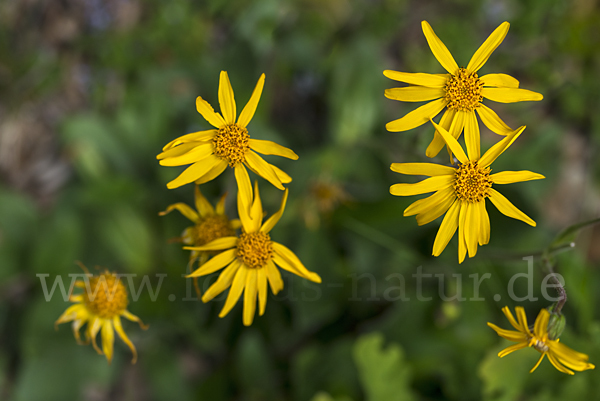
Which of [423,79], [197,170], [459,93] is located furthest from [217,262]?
[459,93]

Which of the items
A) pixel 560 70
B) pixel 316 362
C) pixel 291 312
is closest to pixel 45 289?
pixel 291 312

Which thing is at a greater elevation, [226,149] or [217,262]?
[226,149]

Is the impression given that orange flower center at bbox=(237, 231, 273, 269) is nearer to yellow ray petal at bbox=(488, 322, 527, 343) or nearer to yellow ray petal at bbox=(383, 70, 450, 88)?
yellow ray petal at bbox=(383, 70, 450, 88)

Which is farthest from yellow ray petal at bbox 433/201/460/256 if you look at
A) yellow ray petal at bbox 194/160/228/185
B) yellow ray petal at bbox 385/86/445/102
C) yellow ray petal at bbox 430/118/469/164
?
yellow ray petal at bbox 194/160/228/185

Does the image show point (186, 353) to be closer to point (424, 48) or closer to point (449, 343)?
point (449, 343)

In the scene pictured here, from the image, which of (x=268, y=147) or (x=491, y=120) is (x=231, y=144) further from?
(x=491, y=120)

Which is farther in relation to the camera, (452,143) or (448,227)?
(448,227)

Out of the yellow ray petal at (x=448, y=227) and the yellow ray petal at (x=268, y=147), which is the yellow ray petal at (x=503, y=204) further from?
the yellow ray petal at (x=268, y=147)
